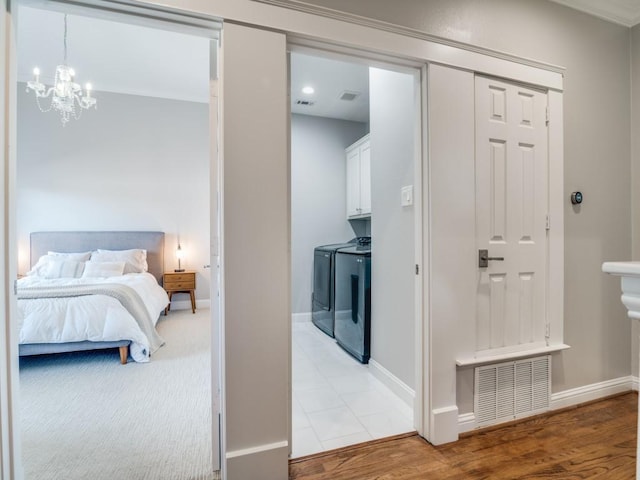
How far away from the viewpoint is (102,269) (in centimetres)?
401

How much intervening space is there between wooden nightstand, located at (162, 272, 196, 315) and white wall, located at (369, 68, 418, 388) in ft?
9.98

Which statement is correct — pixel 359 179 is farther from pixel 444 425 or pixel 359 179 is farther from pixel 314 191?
pixel 444 425

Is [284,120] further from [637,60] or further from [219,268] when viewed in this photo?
[637,60]

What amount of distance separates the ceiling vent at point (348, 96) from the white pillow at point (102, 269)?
143 inches

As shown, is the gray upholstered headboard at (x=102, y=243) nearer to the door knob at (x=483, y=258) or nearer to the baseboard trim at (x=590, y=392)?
the door knob at (x=483, y=258)

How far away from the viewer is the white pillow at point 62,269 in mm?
3889

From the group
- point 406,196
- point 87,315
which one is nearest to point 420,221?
point 406,196

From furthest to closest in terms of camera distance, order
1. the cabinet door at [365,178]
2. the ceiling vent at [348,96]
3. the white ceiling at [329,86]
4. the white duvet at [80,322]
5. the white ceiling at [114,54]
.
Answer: the cabinet door at [365,178] < the ceiling vent at [348,96] < the white ceiling at [329,86] < the white ceiling at [114,54] < the white duvet at [80,322]

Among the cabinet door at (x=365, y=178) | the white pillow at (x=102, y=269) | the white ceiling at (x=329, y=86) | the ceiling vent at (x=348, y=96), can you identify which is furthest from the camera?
the white pillow at (x=102, y=269)

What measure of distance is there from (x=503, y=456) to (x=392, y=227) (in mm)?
1490

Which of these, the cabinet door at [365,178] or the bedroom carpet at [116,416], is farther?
the cabinet door at [365,178]

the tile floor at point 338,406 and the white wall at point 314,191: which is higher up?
the white wall at point 314,191

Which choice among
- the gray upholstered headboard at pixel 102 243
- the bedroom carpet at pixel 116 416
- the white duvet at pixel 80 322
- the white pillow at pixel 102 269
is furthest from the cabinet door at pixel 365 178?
the white pillow at pixel 102 269

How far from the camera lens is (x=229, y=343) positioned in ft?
4.60
